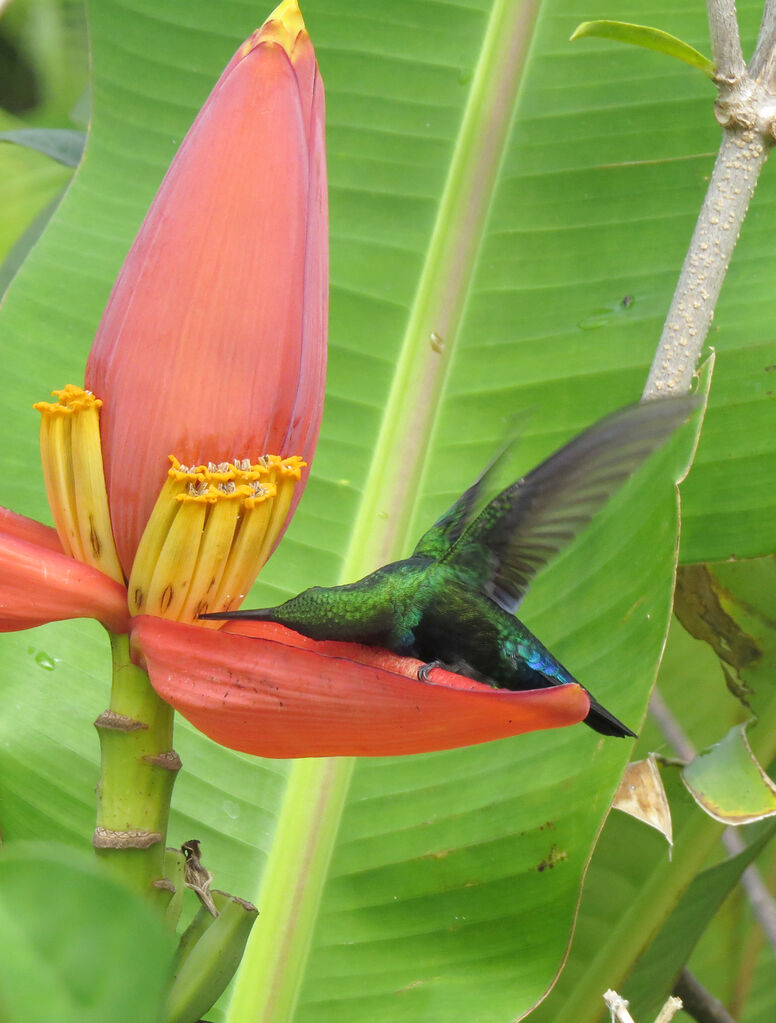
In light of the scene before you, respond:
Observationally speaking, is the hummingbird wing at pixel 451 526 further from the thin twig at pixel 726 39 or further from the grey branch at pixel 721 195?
the thin twig at pixel 726 39

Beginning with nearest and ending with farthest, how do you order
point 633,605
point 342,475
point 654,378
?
1. point 654,378
2. point 633,605
3. point 342,475

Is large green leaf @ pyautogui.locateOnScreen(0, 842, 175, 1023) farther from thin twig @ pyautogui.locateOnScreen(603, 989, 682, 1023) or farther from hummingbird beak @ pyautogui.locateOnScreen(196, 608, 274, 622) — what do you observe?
thin twig @ pyautogui.locateOnScreen(603, 989, 682, 1023)

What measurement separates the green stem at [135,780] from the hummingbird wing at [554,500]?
185 mm

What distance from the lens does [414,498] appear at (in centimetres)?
81

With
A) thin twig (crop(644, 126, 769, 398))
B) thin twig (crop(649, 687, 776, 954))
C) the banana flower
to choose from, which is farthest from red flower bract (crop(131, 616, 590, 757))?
thin twig (crop(649, 687, 776, 954))

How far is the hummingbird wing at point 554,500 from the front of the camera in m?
0.47

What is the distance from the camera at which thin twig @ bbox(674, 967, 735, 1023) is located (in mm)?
858

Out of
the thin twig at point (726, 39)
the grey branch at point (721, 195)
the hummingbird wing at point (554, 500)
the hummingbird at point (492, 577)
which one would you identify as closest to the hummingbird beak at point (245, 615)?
the hummingbird at point (492, 577)

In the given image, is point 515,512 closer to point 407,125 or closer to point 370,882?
point 370,882

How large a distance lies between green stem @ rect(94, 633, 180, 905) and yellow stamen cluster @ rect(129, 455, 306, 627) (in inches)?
1.1

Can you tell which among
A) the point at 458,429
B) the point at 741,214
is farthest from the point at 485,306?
the point at 741,214

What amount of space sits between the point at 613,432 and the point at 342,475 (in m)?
0.36

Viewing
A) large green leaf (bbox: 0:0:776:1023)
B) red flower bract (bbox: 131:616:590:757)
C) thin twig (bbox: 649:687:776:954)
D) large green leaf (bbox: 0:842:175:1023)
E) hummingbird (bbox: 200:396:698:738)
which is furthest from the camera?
thin twig (bbox: 649:687:776:954)

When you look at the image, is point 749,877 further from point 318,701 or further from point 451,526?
point 318,701
